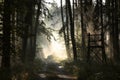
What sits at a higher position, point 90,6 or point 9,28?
point 90,6

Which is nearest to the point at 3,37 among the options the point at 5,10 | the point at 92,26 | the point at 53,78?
the point at 5,10

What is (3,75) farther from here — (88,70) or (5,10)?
(88,70)

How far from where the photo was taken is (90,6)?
22.6 meters

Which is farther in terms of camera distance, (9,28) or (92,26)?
(92,26)

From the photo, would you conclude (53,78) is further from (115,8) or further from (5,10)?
(115,8)

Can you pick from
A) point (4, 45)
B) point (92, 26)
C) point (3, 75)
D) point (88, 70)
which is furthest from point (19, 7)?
point (92, 26)

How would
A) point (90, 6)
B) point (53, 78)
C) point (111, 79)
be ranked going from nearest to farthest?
1. point (111, 79)
2. point (53, 78)
3. point (90, 6)

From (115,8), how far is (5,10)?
11.3 metres

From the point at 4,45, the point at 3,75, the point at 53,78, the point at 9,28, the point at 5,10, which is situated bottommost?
the point at 53,78

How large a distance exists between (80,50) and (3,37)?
19.1m

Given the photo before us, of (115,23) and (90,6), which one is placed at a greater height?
(90,6)

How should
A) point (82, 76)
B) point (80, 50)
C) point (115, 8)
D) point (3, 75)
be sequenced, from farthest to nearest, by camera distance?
point (80, 50), point (115, 8), point (82, 76), point (3, 75)

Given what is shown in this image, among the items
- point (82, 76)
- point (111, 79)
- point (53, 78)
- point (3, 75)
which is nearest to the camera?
point (3, 75)

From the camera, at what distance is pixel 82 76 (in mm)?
14969
